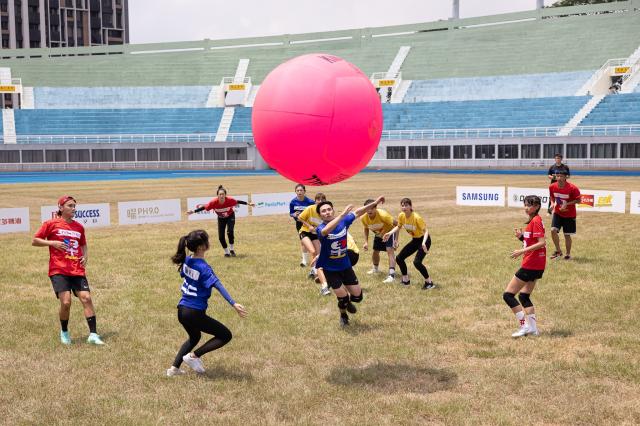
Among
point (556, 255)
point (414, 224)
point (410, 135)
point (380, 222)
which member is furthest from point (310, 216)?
point (410, 135)

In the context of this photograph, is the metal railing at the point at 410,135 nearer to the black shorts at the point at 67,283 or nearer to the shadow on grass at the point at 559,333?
the shadow on grass at the point at 559,333

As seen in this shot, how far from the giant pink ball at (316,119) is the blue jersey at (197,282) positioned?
4.98ft

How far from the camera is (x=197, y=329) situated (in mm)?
7930

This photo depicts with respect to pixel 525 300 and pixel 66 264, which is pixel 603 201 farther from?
pixel 66 264

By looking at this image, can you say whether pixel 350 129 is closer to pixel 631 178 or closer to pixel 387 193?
pixel 387 193

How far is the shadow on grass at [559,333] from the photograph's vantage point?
9.60 meters

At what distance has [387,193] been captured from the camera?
36.2 metres

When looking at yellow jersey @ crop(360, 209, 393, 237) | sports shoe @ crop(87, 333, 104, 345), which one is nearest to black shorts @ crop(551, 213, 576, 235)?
yellow jersey @ crop(360, 209, 393, 237)

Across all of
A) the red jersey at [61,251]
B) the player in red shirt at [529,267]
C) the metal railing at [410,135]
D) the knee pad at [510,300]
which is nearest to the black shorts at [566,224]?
the player in red shirt at [529,267]

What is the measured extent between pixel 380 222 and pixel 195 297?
20.2 ft

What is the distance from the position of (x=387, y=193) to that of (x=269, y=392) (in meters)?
29.2

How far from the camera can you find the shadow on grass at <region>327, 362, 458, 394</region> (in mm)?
7602

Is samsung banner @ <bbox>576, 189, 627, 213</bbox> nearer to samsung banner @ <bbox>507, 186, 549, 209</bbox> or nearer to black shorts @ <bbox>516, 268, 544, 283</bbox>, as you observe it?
samsung banner @ <bbox>507, 186, 549, 209</bbox>

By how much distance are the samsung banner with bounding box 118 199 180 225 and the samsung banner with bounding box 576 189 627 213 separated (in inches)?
619
